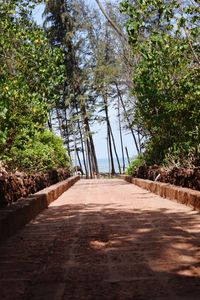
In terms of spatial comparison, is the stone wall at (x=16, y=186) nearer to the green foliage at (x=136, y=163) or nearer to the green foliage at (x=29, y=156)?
the green foliage at (x=29, y=156)

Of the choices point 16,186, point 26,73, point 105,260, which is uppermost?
point 26,73

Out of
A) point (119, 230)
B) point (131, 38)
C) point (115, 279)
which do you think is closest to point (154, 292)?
point (115, 279)

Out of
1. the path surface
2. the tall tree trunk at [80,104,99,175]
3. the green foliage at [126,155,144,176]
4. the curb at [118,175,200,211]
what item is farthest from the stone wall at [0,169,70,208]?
the tall tree trunk at [80,104,99,175]

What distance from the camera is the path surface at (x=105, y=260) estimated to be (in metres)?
3.17

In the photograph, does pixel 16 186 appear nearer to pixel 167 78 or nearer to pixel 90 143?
pixel 167 78

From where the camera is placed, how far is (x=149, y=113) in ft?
47.7

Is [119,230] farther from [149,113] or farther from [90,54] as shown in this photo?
[90,54]

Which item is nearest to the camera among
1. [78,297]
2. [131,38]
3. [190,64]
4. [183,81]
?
[78,297]

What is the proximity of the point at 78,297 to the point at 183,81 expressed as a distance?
7.78 m

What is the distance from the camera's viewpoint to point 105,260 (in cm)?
411

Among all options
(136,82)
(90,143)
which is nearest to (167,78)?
(136,82)

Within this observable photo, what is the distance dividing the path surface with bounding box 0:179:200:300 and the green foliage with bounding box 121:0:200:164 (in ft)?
12.9

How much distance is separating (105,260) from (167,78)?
8945 mm

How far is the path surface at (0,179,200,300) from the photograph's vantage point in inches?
125
